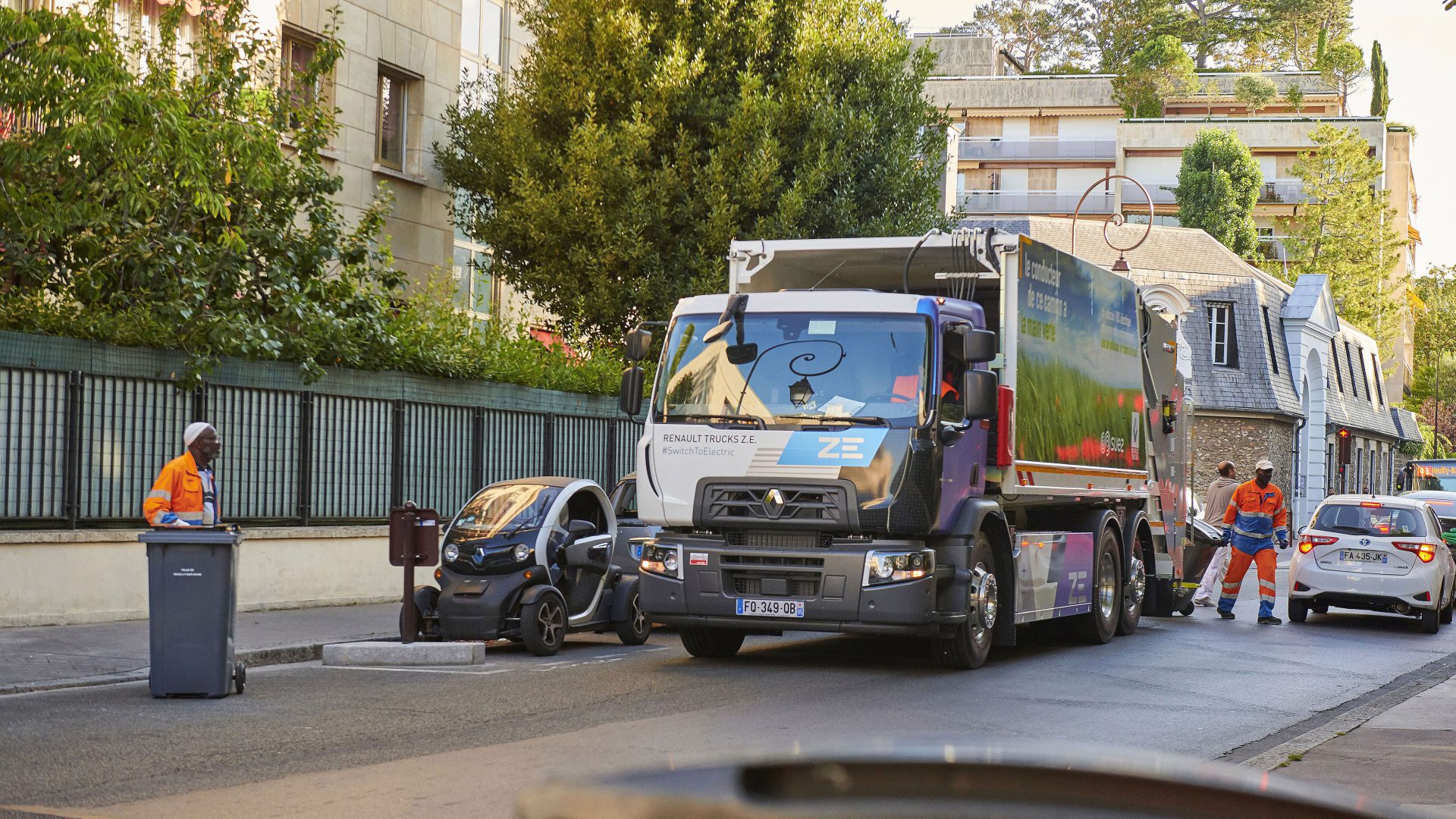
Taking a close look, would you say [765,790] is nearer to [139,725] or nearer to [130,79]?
[139,725]

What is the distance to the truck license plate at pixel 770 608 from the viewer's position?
12.0 meters

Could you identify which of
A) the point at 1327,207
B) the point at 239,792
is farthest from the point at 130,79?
the point at 1327,207

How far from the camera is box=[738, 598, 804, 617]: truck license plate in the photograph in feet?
39.2

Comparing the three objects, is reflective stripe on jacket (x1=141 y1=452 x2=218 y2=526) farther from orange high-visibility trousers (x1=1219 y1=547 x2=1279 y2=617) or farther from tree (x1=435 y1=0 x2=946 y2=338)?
tree (x1=435 y1=0 x2=946 y2=338)

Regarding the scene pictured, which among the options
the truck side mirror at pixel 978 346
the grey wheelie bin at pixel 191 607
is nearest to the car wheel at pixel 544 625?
the grey wheelie bin at pixel 191 607

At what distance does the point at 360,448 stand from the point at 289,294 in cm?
220

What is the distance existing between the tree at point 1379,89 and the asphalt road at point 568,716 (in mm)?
77153

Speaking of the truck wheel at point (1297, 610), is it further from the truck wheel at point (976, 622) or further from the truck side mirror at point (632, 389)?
the truck side mirror at point (632, 389)

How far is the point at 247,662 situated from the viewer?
12.6 m

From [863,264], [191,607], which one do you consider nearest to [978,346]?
[863,264]

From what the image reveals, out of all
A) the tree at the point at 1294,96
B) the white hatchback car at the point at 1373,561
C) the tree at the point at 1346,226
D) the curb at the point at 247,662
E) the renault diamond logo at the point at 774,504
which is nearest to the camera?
the curb at the point at 247,662

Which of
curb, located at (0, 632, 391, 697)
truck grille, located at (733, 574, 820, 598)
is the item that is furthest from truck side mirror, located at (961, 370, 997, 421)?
curb, located at (0, 632, 391, 697)

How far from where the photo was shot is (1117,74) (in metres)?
82.8

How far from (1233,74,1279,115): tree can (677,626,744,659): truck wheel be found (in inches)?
2875
